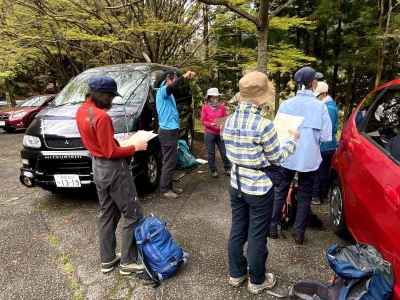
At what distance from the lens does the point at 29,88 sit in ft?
79.4

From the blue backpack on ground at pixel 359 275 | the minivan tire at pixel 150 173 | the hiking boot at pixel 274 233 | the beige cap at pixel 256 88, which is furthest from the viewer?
the minivan tire at pixel 150 173

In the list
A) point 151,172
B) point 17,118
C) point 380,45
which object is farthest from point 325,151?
point 17,118

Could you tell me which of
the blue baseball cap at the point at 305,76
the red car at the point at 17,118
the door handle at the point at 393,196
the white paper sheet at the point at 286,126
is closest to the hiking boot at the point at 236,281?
the white paper sheet at the point at 286,126

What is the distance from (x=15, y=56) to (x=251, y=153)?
11.7m

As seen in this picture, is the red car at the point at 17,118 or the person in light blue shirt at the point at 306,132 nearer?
the person in light blue shirt at the point at 306,132

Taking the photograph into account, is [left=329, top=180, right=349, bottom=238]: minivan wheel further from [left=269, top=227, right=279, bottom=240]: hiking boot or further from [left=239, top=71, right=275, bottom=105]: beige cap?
[left=239, top=71, right=275, bottom=105]: beige cap

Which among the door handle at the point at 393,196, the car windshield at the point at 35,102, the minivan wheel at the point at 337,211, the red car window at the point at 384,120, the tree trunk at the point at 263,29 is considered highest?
the tree trunk at the point at 263,29

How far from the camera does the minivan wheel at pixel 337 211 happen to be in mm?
3573

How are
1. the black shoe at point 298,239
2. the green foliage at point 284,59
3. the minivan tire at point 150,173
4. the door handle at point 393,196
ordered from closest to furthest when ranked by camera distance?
1. the door handle at point 393,196
2. the black shoe at point 298,239
3. the minivan tire at point 150,173
4. the green foliage at point 284,59

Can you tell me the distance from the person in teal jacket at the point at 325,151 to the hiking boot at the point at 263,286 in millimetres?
1737

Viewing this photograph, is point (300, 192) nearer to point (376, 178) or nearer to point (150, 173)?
point (376, 178)

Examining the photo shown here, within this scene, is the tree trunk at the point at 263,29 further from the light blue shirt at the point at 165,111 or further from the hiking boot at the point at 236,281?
the hiking boot at the point at 236,281

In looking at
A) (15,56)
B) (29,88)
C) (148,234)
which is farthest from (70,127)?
(29,88)

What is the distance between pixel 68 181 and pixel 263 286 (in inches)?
107
